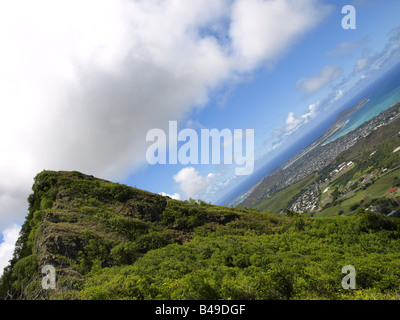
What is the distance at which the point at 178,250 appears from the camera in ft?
73.7

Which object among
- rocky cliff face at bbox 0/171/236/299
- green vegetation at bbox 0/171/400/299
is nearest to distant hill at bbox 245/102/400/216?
green vegetation at bbox 0/171/400/299

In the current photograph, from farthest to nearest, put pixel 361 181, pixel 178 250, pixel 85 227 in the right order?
1. pixel 361 181
2. pixel 85 227
3. pixel 178 250

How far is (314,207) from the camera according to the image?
12575cm

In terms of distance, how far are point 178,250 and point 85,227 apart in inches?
440

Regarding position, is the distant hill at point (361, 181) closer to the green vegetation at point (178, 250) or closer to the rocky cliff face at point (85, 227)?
the green vegetation at point (178, 250)

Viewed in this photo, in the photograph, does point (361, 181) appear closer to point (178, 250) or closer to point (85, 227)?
point (178, 250)

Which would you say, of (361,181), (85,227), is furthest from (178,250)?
(361,181)

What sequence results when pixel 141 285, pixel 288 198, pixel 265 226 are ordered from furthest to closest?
pixel 288 198 → pixel 265 226 → pixel 141 285

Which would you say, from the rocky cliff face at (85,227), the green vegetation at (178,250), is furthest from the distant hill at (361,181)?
the rocky cliff face at (85,227)

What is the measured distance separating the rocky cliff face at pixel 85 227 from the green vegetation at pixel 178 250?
4.5 inches

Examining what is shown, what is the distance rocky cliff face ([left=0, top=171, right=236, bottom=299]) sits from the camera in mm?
19888
